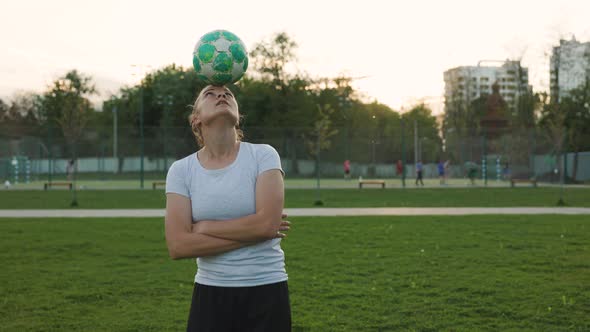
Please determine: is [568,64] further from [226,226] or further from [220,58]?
[226,226]

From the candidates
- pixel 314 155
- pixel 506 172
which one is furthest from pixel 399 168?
pixel 506 172

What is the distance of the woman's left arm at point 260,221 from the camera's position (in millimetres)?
2518

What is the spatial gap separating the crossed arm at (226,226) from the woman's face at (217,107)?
0.94ft

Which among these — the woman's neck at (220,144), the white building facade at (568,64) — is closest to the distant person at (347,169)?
the white building facade at (568,64)

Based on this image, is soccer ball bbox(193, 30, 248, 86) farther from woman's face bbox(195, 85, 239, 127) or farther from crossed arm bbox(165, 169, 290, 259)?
crossed arm bbox(165, 169, 290, 259)

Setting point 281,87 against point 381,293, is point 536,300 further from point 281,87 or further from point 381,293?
point 281,87

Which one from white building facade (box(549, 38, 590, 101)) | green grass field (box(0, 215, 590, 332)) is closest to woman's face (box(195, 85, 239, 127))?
green grass field (box(0, 215, 590, 332))

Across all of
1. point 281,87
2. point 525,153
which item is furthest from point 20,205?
point 281,87

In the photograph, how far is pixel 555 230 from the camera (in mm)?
12695

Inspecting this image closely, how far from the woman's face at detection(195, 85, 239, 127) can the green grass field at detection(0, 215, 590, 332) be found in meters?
3.52

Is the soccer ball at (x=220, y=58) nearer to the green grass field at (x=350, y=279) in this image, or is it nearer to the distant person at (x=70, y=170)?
the green grass field at (x=350, y=279)

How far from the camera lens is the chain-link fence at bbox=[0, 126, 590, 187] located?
41938 millimetres

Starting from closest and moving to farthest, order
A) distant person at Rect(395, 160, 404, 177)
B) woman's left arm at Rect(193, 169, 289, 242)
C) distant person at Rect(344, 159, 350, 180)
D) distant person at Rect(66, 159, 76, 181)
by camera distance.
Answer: woman's left arm at Rect(193, 169, 289, 242)
distant person at Rect(395, 160, 404, 177)
distant person at Rect(66, 159, 76, 181)
distant person at Rect(344, 159, 350, 180)

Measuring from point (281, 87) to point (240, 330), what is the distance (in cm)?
6733
